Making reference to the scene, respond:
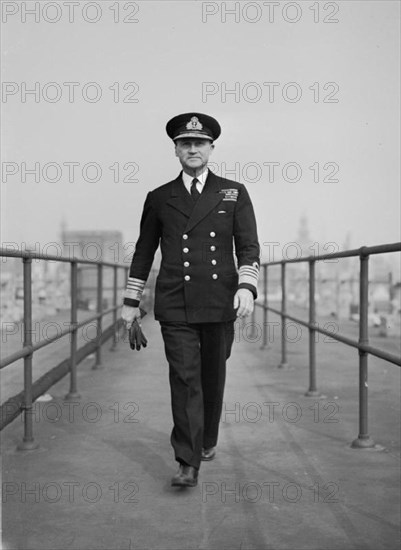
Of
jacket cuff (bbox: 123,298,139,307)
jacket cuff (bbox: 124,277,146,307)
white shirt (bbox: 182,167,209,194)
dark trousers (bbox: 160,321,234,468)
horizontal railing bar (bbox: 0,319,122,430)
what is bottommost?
horizontal railing bar (bbox: 0,319,122,430)

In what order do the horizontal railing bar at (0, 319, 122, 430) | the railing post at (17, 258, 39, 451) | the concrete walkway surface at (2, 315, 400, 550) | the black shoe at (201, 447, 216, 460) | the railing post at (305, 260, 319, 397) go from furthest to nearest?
1. the railing post at (305, 260, 319, 397)
2. the horizontal railing bar at (0, 319, 122, 430)
3. the railing post at (17, 258, 39, 451)
4. the black shoe at (201, 447, 216, 460)
5. the concrete walkway surface at (2, 315, 400, 550)

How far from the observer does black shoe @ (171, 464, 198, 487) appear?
10.4 feet

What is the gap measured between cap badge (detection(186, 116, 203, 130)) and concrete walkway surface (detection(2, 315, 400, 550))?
1.50 meters

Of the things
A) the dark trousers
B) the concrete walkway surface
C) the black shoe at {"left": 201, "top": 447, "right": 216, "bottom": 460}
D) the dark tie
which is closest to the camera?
the concrete walkway surface

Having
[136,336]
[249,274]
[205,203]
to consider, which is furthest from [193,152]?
[136,336]

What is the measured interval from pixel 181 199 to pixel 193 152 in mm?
208

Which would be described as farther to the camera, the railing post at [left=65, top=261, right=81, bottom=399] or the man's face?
the railing post at [left=65, top=261, right=81, bottom=399]

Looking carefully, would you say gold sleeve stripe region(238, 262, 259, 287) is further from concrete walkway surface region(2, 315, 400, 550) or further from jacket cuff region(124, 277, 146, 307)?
concrete walkway surface region(2, 315, 400, 550)

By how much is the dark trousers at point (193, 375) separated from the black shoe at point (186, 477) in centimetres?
2

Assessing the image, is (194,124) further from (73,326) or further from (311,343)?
(311,343)

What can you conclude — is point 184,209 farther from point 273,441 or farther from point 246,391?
point 246,391

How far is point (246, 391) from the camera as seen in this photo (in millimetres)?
5695

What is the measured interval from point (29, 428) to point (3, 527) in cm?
119

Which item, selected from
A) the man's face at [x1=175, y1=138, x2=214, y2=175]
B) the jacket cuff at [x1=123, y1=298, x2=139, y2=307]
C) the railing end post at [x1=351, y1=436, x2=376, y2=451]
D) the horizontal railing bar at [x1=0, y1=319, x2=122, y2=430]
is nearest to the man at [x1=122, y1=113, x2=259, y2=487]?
the man's face at [x1=175, y1=138, x2=214, y2=175]
